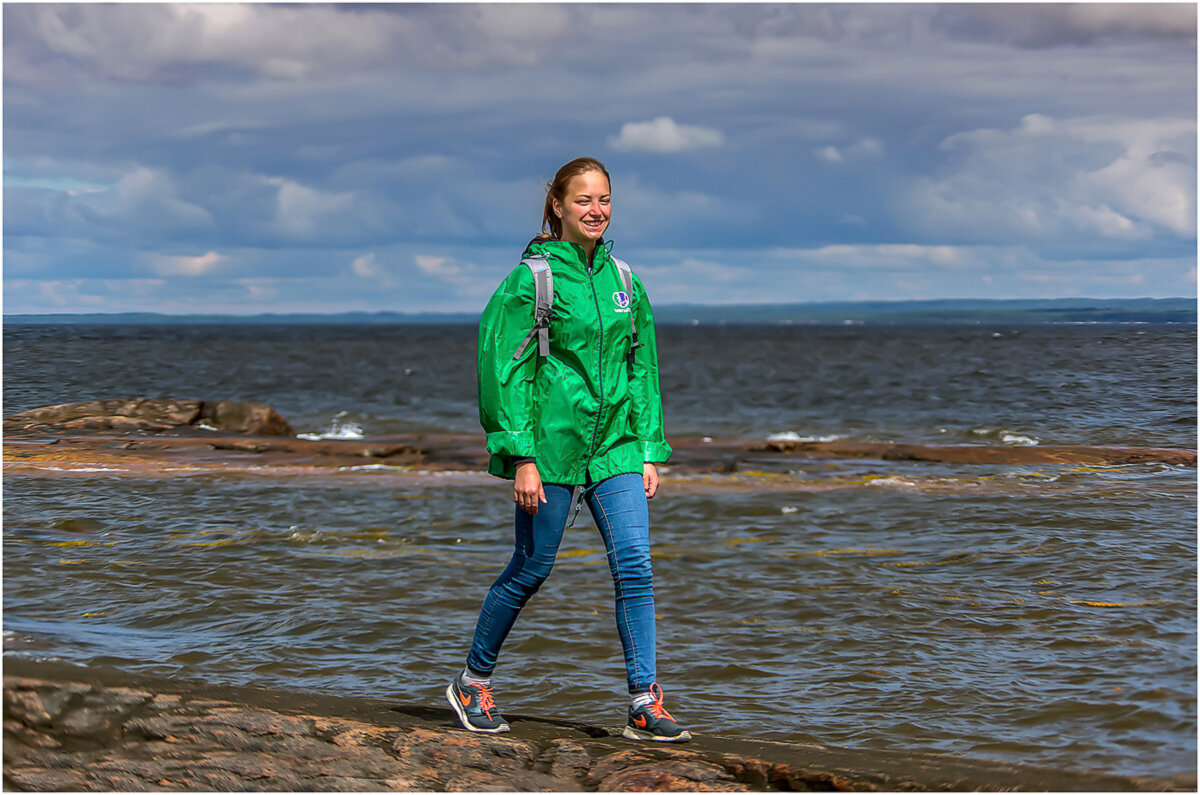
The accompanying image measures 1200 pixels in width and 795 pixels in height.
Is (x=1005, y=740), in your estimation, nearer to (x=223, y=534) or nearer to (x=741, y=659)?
(x=741, y=659)

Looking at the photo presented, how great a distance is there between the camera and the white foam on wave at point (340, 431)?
77.4 feet

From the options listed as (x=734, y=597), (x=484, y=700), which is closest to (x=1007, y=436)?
(x=734, y=597)

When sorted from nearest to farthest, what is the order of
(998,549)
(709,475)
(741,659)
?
(741,659)
(998,549)
(709,475)

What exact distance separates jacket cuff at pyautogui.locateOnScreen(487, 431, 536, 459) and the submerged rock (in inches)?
667

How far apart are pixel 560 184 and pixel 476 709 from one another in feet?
6.82

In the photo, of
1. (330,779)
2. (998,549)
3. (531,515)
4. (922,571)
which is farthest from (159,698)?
(998,549)

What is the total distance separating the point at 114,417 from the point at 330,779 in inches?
717

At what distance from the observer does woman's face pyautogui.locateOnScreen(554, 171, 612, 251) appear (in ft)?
14.1

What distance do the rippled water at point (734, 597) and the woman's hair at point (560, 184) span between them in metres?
2.26

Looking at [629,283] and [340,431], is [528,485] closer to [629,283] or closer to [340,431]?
[629,283]

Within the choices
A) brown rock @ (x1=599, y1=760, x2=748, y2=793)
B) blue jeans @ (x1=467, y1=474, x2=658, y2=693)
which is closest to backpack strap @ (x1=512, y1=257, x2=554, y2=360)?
blue jeans @ (x1=467, y1=474, x2=658, y2=693)

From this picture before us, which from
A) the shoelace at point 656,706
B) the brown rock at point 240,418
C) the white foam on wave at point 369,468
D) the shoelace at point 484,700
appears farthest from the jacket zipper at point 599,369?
the brown rock at point 240,418

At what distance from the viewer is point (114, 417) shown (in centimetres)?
2016

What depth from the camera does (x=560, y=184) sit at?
4383 mm
